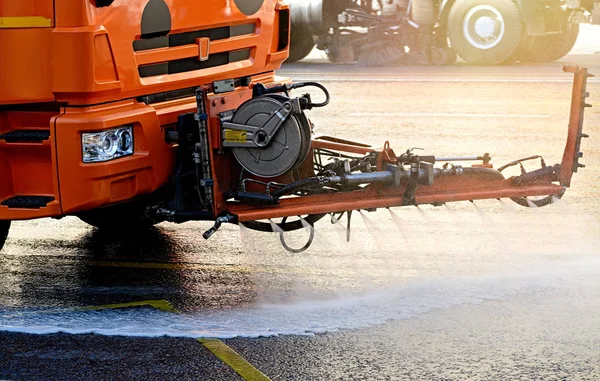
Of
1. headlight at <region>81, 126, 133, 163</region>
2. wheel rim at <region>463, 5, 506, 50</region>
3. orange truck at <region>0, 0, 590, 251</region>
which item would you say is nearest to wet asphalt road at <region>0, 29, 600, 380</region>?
orange truck at <region>0, 0, 590, 251</region>

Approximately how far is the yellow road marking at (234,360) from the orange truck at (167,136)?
0.80 meters

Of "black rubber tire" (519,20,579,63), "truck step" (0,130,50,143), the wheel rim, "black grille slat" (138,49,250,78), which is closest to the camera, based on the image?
"truck step" (0,130,50,143)

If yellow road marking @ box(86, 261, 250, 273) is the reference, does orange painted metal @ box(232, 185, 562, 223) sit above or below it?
above

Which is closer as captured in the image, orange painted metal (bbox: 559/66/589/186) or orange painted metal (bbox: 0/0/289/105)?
orange painted metal (bbox: 0/0/289/105)

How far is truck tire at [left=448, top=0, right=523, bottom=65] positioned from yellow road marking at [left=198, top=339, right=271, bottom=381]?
13157 mm

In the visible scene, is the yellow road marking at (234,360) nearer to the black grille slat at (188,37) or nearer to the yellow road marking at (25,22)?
the black grille slat at (188,37)

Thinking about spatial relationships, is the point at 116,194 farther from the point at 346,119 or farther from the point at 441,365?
the point at 346,119

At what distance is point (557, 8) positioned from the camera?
18.0 m

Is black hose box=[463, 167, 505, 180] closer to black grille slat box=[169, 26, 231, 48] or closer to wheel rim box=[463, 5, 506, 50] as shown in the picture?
black grille slat box=[169, 26, 231, 48]

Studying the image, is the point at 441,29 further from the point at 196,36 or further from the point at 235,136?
the point at 235,136

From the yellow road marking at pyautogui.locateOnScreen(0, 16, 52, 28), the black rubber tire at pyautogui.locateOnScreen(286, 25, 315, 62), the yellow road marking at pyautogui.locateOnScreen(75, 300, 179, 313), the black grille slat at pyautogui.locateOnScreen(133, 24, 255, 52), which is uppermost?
the yellow road marking at pyautogui.locateOnScreen(0, 16, 52, 28)

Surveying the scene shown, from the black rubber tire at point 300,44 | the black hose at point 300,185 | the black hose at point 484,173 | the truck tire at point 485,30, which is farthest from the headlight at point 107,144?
the black rubber tire at point 300,44

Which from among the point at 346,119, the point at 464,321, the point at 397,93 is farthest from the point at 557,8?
the point at 464,321

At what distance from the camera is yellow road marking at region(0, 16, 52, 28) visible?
5.70 m
